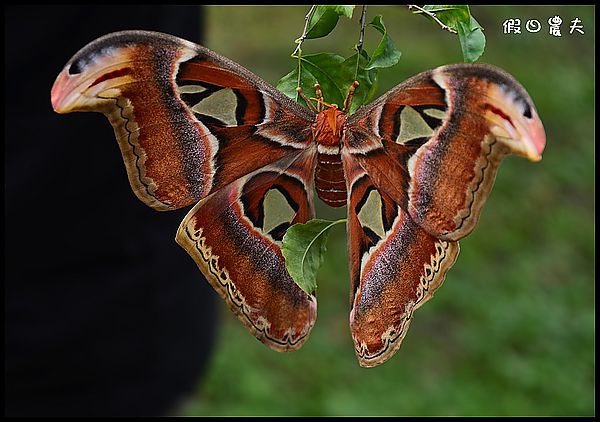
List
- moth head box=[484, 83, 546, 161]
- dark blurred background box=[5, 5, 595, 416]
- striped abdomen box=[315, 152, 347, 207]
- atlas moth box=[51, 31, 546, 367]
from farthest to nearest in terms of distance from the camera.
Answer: dark blurred background box=[5, 5, 595, 416], striped abdomen box=[315, 152, 347, 207], atlas moth box=[51, 31, 546, 367], moth head box=[484, 83, 546, 161]

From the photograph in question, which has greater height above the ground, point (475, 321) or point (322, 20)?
point (322, 20)

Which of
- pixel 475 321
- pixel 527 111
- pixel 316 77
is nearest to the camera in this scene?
pixel 527 111

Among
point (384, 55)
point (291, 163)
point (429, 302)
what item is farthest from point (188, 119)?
point (429, 302)

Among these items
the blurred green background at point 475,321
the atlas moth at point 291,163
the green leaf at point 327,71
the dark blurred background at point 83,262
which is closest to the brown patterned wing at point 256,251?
the atlas moth at point 291,163

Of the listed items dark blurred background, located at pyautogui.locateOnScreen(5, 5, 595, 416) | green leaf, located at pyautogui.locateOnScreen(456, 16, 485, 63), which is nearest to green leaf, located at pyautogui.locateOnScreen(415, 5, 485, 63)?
green leaf, located at pyautogui.locateOnScreen(456, 16, 485, 63)

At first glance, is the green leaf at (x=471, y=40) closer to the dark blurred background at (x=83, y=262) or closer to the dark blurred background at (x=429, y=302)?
the dark blurred background at (x=83, y=262)

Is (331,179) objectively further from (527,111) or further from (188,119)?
(527,111)

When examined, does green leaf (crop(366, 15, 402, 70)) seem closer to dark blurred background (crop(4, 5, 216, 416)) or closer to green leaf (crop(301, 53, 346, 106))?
green leaf (crop(301, 53, 346, 106))
